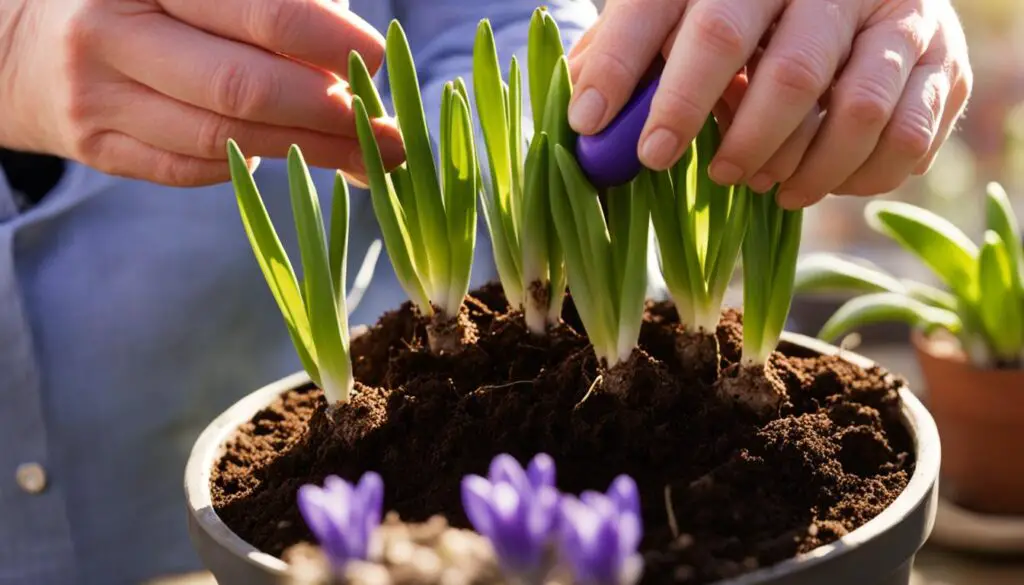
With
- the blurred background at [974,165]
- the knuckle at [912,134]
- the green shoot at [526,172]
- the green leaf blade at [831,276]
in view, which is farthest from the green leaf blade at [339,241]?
the blurred background at [974,165]

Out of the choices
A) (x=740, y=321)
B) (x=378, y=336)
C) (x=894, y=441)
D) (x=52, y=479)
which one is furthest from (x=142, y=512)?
(x=894, y=441)

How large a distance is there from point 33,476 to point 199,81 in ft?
1.88

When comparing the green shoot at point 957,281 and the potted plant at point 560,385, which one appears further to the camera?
the green shoot at point 957,281

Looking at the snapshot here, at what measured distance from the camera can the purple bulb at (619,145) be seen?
566mm

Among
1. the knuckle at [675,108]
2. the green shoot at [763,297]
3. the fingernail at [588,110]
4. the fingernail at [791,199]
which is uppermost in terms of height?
the knuckle at [675,108]

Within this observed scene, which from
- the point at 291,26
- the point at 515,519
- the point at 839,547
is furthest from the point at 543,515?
the point at 291,26

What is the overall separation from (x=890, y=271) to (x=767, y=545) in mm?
1838

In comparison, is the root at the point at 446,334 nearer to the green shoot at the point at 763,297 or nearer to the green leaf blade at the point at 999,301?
the green shoot at the point at 763,297

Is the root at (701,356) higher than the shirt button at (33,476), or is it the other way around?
the root at (701,356)

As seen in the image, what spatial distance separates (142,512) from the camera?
112 centimetres

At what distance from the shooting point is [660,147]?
21.3 inches

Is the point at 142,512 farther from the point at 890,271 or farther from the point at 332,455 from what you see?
the point at 890,271

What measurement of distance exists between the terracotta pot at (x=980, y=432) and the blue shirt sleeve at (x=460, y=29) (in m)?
0.62

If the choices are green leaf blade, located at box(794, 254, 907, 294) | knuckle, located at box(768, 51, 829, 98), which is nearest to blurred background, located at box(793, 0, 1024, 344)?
green leaf blade, located at box(794, 254, 907, 294)
